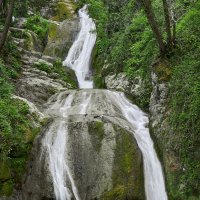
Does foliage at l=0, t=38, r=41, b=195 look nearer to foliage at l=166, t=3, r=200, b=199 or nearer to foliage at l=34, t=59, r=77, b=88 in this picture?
foliage at l=166, t=3, r=200, b=199

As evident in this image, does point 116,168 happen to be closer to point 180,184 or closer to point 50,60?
point 180,184

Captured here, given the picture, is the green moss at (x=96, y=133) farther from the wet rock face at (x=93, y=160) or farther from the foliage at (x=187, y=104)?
the foliage at (x=187, y=104)

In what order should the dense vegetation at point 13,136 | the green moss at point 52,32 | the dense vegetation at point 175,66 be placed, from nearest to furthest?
the dense vegetation at point 13,136 → the dense vegetation at point 175,66 → the green moss at point 52,32

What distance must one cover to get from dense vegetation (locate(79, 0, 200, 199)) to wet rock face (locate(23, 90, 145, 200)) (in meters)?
1.23

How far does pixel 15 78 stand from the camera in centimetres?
1647

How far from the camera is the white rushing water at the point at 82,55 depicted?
2012 cm

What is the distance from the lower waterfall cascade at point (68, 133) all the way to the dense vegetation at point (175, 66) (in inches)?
20.5

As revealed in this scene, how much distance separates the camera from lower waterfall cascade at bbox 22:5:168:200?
1066 cm

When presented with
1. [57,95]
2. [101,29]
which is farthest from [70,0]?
[57,95]

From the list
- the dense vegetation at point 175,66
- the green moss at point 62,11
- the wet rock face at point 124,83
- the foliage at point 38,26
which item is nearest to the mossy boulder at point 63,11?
the green moss at point 62,11

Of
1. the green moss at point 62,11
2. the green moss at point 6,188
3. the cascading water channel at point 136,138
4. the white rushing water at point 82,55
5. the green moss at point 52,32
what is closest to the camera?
the green moss at point 6,188

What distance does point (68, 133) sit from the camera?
464 inches

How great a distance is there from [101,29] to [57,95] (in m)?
7.38

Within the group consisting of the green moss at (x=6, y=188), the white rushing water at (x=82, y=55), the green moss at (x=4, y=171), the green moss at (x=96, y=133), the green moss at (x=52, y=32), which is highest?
the green moss at (x=52, y=32)
